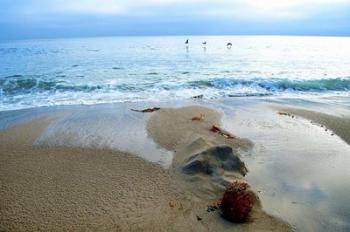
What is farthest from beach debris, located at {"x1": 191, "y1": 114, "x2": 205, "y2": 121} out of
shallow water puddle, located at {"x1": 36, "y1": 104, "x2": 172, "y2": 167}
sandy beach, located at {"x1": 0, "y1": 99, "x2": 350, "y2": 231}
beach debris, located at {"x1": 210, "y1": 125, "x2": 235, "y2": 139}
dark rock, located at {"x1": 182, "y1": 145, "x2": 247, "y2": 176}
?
dark rock, located at {"x1": 182, "y1": 145, "x2": 247, "y2": 176}

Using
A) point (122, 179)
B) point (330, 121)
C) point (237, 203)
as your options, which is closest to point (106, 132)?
point (122, 179)

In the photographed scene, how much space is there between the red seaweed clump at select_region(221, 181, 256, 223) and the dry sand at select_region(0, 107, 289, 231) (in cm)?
14

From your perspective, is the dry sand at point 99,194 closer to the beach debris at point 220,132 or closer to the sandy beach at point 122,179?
the sandy beach at point 122,179

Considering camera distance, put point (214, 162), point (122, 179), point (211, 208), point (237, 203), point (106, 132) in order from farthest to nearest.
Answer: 1. point (106, 132)
2. point (214, 162)
3. point (122, 179)
4. point (211, 208)
5. point (237, 203)

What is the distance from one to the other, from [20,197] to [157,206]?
257 centimetres

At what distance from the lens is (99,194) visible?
6.19 meters

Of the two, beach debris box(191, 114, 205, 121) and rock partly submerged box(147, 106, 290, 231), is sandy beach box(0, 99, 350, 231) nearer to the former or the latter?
rock partly submerged box(147, 106, 290, 231)

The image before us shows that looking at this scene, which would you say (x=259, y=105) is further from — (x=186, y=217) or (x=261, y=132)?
(x=186, y=217)

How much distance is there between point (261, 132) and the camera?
1030 cm

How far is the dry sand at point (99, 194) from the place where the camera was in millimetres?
5301

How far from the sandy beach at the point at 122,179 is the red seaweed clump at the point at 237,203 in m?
0.12

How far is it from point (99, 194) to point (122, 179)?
2.41 ft

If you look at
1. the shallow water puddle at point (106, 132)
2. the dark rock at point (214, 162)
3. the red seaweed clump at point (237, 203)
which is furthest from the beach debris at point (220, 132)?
the red seaweed clump at point (237, 203)

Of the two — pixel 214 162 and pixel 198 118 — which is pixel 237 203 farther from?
pixel 198 118
